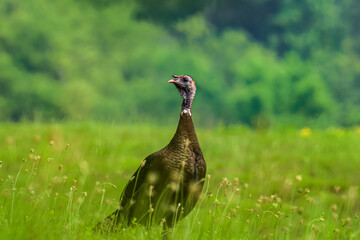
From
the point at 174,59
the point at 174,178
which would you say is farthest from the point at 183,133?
the point at 174,59

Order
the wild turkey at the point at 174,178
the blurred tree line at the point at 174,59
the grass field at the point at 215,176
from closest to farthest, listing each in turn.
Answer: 1. the wild turkey at the point at 174,178
2. the grass field at the point at 215,176
3. the blurred tree line at the point at 174,59

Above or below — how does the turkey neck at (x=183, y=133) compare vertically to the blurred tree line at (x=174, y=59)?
below

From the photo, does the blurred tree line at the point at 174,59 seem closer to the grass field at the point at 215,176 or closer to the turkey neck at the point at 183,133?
the grass field at the point at 215,176

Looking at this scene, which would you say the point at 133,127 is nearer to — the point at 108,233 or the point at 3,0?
the point at 108,233

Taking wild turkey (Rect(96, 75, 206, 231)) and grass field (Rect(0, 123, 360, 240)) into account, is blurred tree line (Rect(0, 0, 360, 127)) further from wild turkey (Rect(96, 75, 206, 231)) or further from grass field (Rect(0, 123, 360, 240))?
wild turkey (Rect(96, 75, 206, 231))

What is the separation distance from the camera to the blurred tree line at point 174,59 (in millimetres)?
21875

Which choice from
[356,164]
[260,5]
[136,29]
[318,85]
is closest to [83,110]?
[136,29]

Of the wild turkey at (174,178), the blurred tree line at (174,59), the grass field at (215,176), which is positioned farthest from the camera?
the blurred tree line at (174,59)

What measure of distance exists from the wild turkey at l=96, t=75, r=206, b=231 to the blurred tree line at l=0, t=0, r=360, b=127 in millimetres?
17529

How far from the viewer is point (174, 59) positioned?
24.4 m

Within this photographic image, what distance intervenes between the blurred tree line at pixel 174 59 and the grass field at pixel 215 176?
947cm

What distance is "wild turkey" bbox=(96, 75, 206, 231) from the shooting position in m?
3.14

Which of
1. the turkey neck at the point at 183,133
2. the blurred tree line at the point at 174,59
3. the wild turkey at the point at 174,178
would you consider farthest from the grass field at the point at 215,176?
the blurred tree line at the point at 174,59

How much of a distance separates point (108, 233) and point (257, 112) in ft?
63.5
